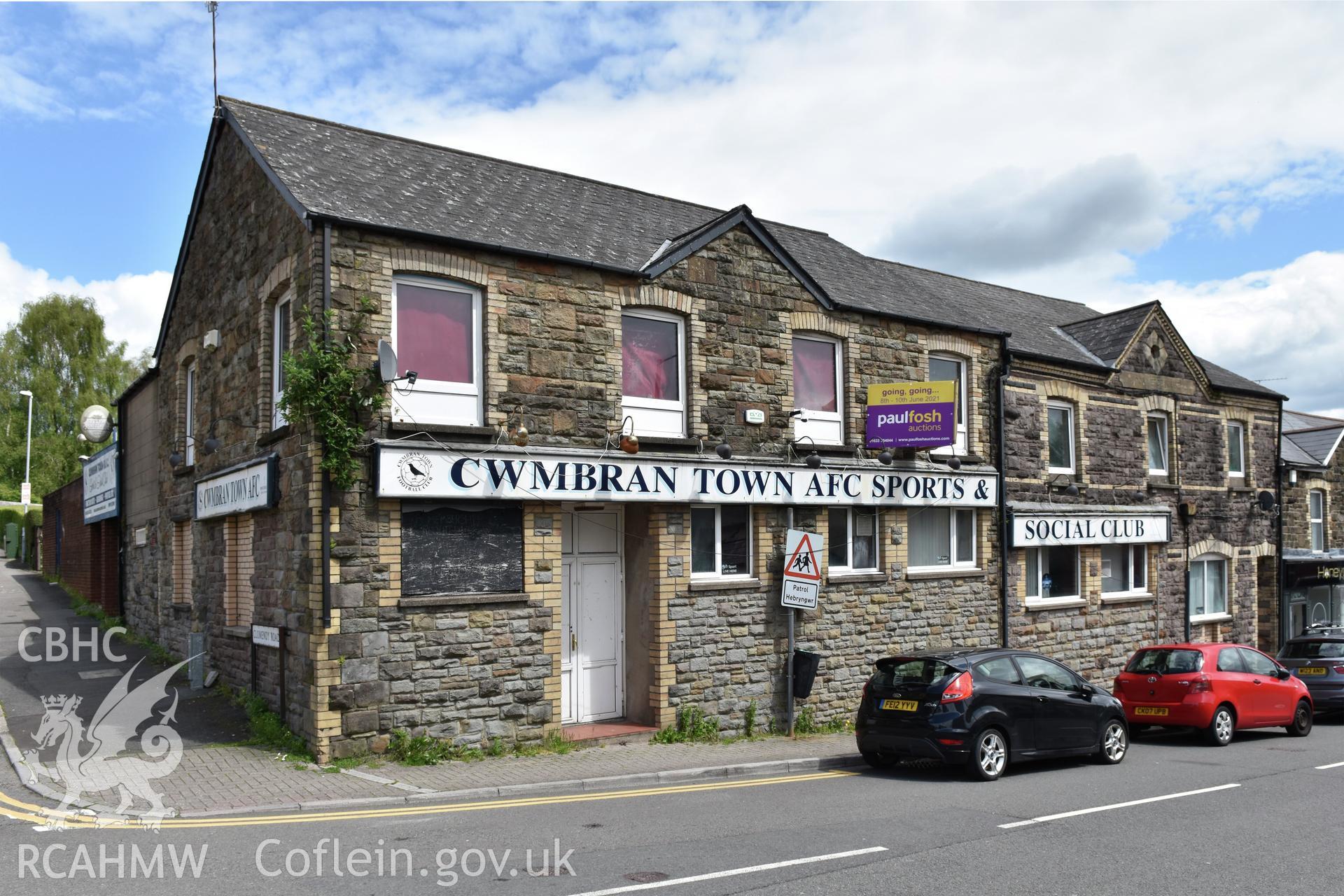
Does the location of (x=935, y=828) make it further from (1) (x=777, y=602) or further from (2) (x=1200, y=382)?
(2) (x=1200, y=382)

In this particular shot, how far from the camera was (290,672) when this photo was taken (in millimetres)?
12359

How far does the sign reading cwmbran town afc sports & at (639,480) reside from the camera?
12.1 m

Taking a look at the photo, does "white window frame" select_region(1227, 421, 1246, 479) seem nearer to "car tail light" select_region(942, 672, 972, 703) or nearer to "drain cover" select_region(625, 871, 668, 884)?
"car tail light" select_region(942, 672, 972, 703)

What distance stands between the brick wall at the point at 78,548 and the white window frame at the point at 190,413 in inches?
238

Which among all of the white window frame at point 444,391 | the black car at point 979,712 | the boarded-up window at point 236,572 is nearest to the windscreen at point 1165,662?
the black car at point 979,712

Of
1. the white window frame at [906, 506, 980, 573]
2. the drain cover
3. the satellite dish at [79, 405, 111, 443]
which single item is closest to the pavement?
the drain cover

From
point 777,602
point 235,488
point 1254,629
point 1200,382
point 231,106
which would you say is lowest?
point 1254,629

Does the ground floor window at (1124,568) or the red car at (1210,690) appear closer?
the red car at (1210,690)

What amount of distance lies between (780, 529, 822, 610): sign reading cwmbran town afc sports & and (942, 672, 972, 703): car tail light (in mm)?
3224

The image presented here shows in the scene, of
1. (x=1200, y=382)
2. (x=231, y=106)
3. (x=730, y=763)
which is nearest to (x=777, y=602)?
(x=730, y=763)

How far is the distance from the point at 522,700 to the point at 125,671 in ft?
27.0

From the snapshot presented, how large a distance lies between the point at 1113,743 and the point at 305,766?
1009 cm

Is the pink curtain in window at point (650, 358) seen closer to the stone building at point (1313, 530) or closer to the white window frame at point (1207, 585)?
the white window frame at point (1207, 585)

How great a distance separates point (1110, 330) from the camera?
22.7 m
